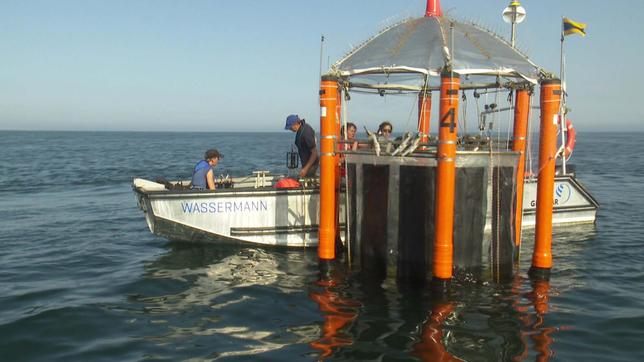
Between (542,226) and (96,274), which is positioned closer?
(542,226)

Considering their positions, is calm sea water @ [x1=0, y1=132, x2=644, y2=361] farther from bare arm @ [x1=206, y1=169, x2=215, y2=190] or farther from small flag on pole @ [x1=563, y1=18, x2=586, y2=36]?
small flag on pole @ [x1=563, y1=18, x2=586, y2=36]

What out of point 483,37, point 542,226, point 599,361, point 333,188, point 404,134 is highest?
point 483,37

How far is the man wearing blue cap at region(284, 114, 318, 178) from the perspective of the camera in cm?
1133

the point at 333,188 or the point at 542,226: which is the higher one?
the point at 333,188

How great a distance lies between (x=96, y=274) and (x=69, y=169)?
76.0ft

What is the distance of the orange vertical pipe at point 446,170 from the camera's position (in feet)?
25.3

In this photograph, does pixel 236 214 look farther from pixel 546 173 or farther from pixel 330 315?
Answer: pixel 546 173

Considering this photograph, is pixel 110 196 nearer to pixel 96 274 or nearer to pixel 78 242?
pixel 78 242

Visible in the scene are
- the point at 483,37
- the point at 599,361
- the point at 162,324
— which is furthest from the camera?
the point at 483,37

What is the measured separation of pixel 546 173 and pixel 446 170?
7.03ft

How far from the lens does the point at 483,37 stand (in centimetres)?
923

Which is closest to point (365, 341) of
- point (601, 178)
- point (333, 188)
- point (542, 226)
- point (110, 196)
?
point (333, 188)

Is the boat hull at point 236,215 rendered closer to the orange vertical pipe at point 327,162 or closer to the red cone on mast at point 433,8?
the orange vertical pipe at point 327,162

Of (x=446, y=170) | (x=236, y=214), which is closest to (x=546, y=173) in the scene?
(x=446, y=170)
